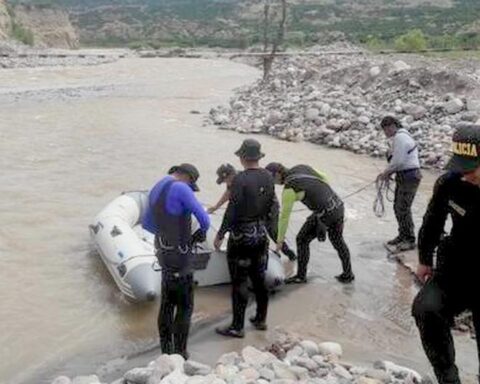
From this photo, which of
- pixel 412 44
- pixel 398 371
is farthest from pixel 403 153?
pixel 412 44

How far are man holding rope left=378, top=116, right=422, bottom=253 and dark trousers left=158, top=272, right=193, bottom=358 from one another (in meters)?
3.70

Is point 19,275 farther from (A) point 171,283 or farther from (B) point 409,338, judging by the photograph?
(B) point 409,338

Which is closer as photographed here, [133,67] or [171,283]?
[171,283]

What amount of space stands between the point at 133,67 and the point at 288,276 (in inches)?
1643

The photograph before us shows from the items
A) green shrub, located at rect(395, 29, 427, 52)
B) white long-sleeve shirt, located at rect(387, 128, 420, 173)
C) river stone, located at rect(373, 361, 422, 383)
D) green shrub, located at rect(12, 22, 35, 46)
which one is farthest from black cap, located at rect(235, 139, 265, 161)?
green shrub, located at rect(12, 22, 35, 46)

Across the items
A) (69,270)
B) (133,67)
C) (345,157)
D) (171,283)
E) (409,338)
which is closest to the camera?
(171,283)

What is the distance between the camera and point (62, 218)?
11.0 m

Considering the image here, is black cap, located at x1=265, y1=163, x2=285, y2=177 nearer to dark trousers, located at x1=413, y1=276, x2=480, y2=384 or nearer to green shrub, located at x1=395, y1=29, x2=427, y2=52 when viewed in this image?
dark trousers, located at x1=413, y1=276, x2=480, y2=384

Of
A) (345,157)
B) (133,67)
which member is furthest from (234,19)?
(345,157)

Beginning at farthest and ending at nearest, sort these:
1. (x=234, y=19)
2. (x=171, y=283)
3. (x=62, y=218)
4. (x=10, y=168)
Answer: (x=234, y=19) < (x=10, y=168) < (x=62, y=218) < (x=171, y=283)

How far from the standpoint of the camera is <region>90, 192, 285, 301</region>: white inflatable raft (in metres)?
7.30

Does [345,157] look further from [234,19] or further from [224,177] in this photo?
[234,19]

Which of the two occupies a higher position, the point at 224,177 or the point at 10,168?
the point at 224,177

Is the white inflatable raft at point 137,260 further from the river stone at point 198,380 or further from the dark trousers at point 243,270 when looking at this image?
the river stone at point 198,380
